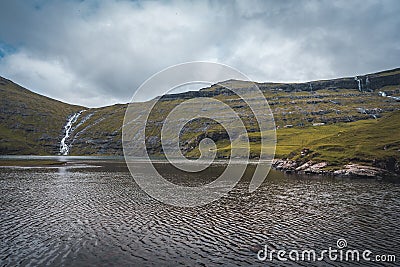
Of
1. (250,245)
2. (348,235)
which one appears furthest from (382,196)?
(250,245)

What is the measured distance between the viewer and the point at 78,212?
45.3 metres

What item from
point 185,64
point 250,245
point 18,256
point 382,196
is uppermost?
point 185,64

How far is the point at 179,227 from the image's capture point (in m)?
37.7

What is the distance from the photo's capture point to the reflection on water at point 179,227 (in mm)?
27297

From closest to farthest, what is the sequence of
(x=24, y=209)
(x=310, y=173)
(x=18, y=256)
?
(x=18, y=256) < (x=24, y=209) < (x=310, y=173)

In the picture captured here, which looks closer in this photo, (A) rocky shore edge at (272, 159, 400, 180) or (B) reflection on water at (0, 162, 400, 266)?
(B) reflection on water at (0, 162, 400, 266)

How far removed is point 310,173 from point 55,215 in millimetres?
96080

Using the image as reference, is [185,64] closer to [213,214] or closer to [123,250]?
[213,214]

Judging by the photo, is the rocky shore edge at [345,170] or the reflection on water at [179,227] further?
the rocky shore edge at [345,170]

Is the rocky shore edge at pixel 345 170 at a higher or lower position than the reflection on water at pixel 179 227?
higher

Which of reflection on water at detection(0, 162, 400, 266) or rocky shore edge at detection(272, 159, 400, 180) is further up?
rocky shore edge at detection(272, 159, 400, 180)

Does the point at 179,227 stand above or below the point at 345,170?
below

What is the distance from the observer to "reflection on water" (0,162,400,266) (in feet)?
89.6

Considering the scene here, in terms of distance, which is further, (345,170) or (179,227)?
(345,170)
